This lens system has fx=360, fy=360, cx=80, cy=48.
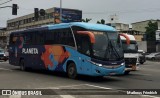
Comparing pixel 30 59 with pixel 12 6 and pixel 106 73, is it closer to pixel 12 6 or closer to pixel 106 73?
pixel 106 73

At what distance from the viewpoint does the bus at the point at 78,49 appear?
61.2ft

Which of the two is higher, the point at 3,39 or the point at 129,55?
the point at 3,39

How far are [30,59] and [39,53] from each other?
161cm

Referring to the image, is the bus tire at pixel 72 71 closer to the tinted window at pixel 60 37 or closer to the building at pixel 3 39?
the tinted window at pixel 60 37

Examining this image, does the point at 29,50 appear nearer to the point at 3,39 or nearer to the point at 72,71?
the point at 72,71

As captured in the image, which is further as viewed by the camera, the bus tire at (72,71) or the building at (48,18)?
the building at (48,18)

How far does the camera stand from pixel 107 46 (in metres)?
19.0

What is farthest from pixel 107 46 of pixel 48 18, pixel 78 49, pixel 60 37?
pixel 48 18

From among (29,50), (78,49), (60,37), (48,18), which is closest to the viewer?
(78,49)

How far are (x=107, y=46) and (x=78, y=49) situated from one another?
1680 millimetres

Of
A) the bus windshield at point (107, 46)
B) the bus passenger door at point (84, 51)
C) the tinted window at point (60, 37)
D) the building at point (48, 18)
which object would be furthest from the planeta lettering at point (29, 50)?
the building at point (48, 18)

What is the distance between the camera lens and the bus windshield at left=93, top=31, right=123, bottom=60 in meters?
18.7

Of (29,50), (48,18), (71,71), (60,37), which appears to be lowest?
(71,71)

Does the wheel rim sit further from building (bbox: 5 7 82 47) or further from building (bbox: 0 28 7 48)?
building (bbox: 0 28 7 48)
